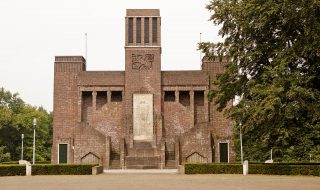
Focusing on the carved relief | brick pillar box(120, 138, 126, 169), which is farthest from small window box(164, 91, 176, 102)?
brick pillar box(120, 138, 126, 169)

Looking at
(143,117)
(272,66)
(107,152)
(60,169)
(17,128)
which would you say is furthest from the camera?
(17,128)

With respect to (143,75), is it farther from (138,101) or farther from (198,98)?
(198,98)

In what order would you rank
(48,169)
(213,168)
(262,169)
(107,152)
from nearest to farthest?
(262,169), (213,168), (48,169), (107,152)

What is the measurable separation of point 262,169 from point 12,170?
15464mm

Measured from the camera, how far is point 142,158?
44.8m

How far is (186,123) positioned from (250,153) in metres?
15.2

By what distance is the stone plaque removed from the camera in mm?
49062

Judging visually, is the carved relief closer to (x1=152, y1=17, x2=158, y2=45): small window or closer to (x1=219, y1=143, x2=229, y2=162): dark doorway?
(x1=152, y1=17, x2=158, y2=45): small window

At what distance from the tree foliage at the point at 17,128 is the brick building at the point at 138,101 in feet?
54.2

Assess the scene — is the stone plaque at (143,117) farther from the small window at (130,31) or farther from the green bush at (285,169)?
the green bush at (285,169)

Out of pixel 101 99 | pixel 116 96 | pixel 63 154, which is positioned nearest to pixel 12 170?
pixel 63 154

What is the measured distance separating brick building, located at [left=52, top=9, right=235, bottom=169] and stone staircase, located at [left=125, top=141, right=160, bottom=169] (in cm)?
124

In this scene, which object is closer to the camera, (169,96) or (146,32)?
(146,32)

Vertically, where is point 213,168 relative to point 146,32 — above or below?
below
